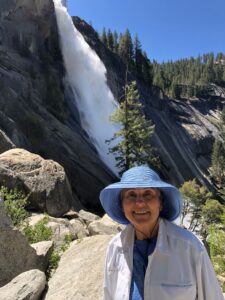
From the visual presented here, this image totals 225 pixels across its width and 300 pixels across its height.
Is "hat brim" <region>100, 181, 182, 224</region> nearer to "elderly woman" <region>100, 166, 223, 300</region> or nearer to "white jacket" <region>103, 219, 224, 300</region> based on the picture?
"elderly woman" <region>100, 166, 223, 300</region>

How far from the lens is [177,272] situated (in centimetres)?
296

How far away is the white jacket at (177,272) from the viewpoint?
2.93m

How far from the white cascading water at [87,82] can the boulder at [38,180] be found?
26.3 metres

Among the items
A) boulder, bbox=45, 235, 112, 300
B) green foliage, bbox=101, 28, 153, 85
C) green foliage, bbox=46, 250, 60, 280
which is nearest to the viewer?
boulder, bbox=45, 235, 112, 300

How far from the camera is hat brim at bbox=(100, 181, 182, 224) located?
11.0ft

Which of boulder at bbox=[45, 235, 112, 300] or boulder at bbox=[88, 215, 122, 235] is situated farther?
boulder at bbox=[88, 215, 122, 235]

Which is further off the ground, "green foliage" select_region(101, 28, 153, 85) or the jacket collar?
"green foliage" select_region(101, 28, 153, 85)

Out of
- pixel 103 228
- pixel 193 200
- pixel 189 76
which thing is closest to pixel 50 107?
pixel 193 200

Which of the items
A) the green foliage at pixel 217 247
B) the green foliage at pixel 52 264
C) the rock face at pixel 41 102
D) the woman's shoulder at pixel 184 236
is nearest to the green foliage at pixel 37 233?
the green foliage at pixel 52 264

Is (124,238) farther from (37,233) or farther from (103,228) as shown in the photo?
(103,228)

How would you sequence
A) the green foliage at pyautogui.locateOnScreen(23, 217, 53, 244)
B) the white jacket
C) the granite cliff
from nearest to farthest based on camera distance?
the white jacket, the green foliage at pyautogui.locateOnScreen(23, 217, 53, 244), the granite cliff

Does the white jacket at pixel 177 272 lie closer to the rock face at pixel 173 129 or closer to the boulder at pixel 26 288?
the boulder at pixel 26 288

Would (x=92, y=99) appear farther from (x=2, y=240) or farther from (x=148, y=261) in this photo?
(x=148, y=261)

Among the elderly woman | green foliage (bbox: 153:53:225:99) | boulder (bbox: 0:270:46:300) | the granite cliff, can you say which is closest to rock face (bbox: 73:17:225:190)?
the granite cliff
